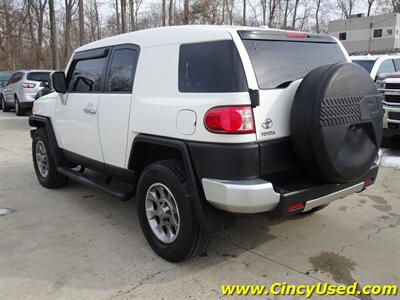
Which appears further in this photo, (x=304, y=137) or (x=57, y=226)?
(x=57, y=226)

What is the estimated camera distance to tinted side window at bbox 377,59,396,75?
9.10 m

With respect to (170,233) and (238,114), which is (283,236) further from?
(238,114)

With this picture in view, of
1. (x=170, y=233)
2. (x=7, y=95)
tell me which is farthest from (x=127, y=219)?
(x=7, y=95)

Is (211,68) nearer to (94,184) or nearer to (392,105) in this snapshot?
(94,184)

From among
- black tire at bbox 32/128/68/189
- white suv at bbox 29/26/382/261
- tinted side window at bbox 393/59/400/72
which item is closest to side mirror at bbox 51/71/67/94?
black tire at bbox 32/128/68/189

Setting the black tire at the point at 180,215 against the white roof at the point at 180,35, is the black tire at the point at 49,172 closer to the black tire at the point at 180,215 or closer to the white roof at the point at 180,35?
the white roof at the point at 180,35

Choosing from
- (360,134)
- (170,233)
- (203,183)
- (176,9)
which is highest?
(176,9)

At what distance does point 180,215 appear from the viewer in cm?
301

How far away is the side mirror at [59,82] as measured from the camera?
462 centimetres

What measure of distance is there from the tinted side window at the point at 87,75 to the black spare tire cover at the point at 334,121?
7.38 ft

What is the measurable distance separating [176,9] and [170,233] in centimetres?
2283

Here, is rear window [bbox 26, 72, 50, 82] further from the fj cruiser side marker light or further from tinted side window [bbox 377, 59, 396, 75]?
the fj cruiser side marker light

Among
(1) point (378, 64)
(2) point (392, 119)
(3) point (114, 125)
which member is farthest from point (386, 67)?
(3) point (114, 125)

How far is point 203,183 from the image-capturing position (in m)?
2.79
